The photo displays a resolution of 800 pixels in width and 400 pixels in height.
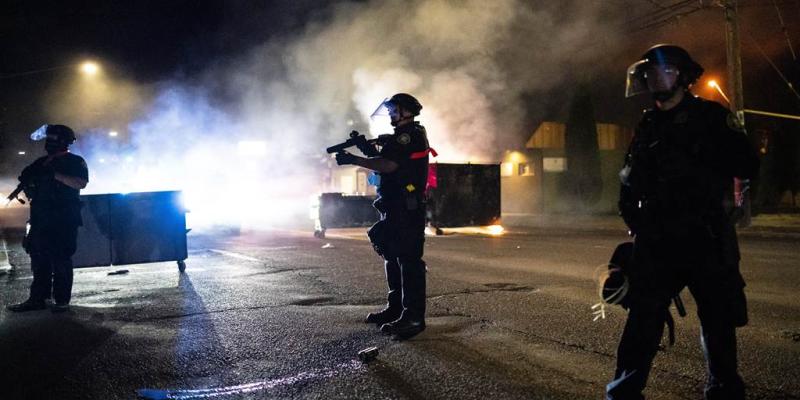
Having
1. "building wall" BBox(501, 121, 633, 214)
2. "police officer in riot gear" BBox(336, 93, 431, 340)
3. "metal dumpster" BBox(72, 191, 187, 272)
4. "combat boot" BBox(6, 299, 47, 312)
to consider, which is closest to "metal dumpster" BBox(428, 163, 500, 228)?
"metal dumpster" BBox(72, 191, 187, 272)

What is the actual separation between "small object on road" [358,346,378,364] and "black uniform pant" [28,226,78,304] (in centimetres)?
320

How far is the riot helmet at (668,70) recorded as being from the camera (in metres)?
2.57

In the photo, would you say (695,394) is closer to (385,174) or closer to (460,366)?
(460,366)

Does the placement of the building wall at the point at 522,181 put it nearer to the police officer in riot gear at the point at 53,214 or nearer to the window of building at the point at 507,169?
the window of building at the point at 507,169

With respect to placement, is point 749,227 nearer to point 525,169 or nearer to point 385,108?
point 525,169

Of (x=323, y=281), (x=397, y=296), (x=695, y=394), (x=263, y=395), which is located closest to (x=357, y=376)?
(x=263, y=395)

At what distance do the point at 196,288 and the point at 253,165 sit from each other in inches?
1195

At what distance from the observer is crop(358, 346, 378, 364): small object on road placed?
343 cm

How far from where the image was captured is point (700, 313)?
253cm

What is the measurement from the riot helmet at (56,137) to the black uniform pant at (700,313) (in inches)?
190

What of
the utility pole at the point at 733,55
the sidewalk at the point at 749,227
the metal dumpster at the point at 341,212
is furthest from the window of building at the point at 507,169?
the metal dumpster at the point at 341,212

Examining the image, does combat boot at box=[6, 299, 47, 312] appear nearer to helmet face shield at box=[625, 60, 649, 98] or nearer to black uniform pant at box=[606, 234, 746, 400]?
black uniform pant at box=[606, 234, 746, 400]

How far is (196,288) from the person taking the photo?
6402 mm

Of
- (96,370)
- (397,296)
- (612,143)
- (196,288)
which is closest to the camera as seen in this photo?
(96,370)
